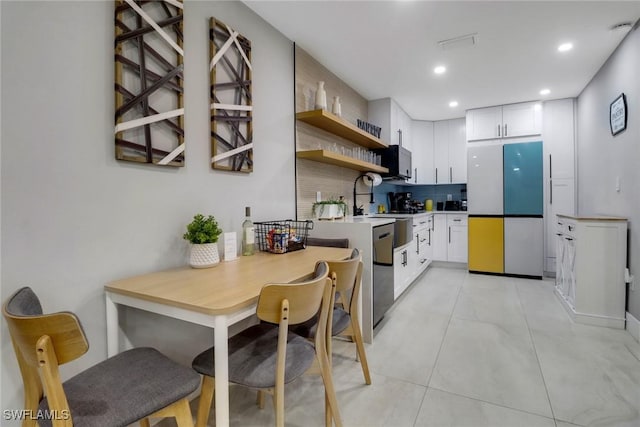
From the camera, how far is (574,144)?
13.8ft

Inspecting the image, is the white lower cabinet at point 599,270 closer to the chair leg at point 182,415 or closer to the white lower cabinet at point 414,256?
the white lower cabinet at point 414,256

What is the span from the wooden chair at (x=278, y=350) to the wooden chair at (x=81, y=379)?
0.54 feet

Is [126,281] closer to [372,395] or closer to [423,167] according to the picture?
[372,395]

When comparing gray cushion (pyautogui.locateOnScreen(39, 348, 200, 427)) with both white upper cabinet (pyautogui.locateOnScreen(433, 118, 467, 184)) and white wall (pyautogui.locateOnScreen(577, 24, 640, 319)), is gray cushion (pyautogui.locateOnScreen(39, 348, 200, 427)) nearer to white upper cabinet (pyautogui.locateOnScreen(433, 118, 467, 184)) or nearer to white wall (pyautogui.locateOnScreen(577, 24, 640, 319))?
white wall (pyautogui.locateOnScreen(577, 24, 640, 319))

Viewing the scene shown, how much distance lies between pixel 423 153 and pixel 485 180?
4.08 ft

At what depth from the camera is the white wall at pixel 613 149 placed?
245 centimetres

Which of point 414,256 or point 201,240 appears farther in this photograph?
point 414,256

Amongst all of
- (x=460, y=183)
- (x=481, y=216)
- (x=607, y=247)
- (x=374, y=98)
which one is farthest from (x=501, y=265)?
(x=374, y=98)

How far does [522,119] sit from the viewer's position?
14.5 ft

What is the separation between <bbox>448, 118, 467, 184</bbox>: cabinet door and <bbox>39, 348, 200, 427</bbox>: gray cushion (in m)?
5.17

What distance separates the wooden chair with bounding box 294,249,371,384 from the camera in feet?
4.83

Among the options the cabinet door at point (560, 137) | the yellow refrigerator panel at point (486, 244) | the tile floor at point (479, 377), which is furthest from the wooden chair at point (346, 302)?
the cabinet door at point (560, 137)

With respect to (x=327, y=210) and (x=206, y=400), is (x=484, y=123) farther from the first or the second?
(x=206, y=400)

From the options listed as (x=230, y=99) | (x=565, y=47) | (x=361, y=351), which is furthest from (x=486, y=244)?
(x=230, y=99)
